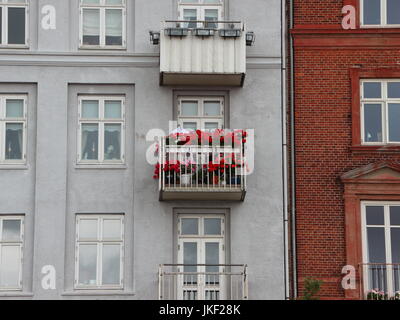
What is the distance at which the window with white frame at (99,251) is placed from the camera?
3519cm

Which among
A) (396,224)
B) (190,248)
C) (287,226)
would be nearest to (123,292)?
(190,248)

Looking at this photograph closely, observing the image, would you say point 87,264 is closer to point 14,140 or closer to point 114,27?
Result: point 14,140

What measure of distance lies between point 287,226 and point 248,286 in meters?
1.71

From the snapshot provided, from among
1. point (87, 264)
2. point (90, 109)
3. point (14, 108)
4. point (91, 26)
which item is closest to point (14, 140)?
point (14, 108)

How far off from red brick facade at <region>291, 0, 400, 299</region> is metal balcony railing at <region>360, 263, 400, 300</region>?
1.38 ft

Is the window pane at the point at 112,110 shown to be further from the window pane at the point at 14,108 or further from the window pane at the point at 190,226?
the window pane at the point at 190,226

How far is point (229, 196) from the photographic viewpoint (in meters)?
35.2

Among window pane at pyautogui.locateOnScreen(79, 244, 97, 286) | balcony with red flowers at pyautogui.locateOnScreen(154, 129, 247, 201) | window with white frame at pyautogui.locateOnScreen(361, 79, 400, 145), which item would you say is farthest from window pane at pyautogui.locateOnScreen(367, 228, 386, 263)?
window pane at pyautogui.locateOnScreen(79, 244, 97, 286)

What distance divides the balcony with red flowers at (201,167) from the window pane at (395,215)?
11.5ft

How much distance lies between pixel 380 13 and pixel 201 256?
723 centimetres

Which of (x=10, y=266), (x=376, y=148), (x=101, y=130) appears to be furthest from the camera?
(x=101, y=130)

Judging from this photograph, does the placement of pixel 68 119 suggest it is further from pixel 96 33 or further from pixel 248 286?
pixel 248 286

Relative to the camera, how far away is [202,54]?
35.7 m

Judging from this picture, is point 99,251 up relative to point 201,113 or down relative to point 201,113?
down
